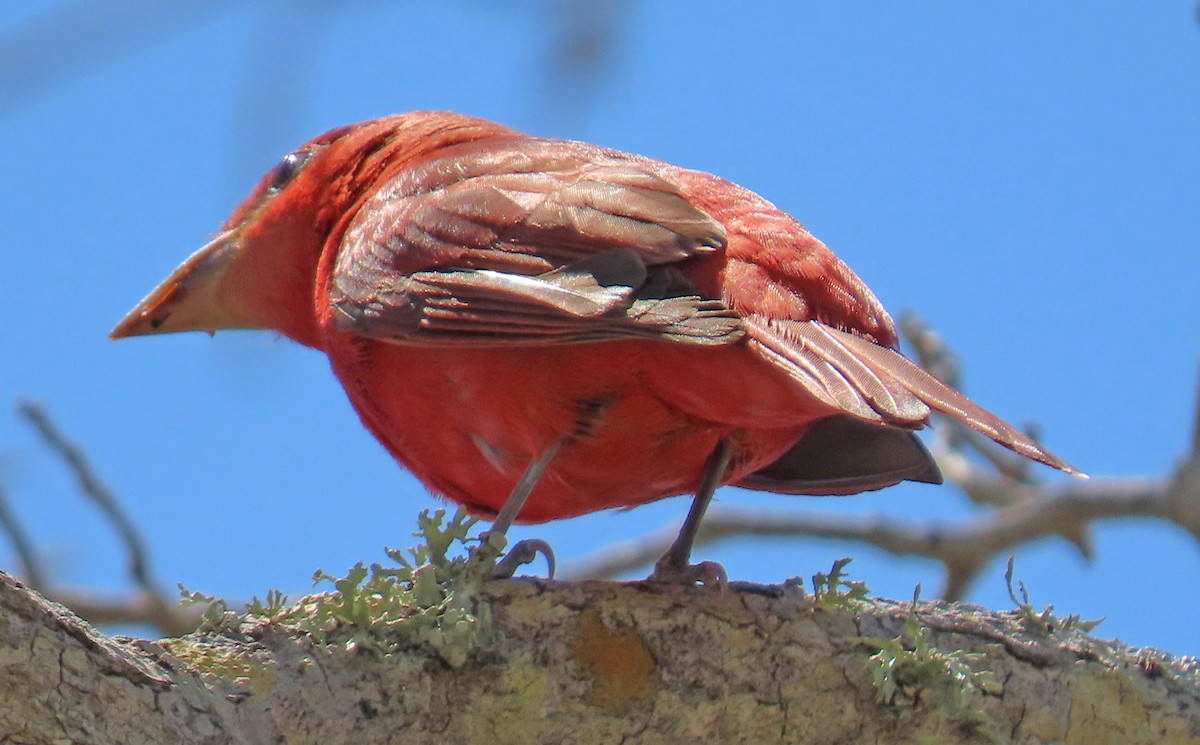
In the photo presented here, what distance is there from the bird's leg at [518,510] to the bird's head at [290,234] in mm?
1087

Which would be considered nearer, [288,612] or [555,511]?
[288,612]

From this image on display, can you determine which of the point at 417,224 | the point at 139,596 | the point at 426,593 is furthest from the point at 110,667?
the point at 139,596

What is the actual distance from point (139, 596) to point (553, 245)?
3766mm

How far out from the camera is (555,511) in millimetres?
4551

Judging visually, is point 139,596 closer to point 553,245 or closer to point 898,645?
point 553,245

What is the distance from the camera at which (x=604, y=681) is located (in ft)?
11.8

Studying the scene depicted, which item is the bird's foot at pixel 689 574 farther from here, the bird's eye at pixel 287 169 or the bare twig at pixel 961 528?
the bare twig at pixel 961 528

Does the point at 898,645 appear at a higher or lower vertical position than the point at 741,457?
lower

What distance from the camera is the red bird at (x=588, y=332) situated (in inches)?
147

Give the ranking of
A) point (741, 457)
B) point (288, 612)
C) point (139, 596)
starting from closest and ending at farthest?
point (288, 612), point (741, 457), point (139, 596)

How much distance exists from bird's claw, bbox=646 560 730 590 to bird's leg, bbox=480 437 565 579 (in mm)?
279

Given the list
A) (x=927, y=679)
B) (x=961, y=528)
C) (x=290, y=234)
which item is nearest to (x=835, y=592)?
(x=927, y=679)

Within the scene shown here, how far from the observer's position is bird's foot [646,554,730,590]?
12.9 feet

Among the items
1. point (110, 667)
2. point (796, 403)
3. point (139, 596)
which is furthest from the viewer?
point (139, 596)
